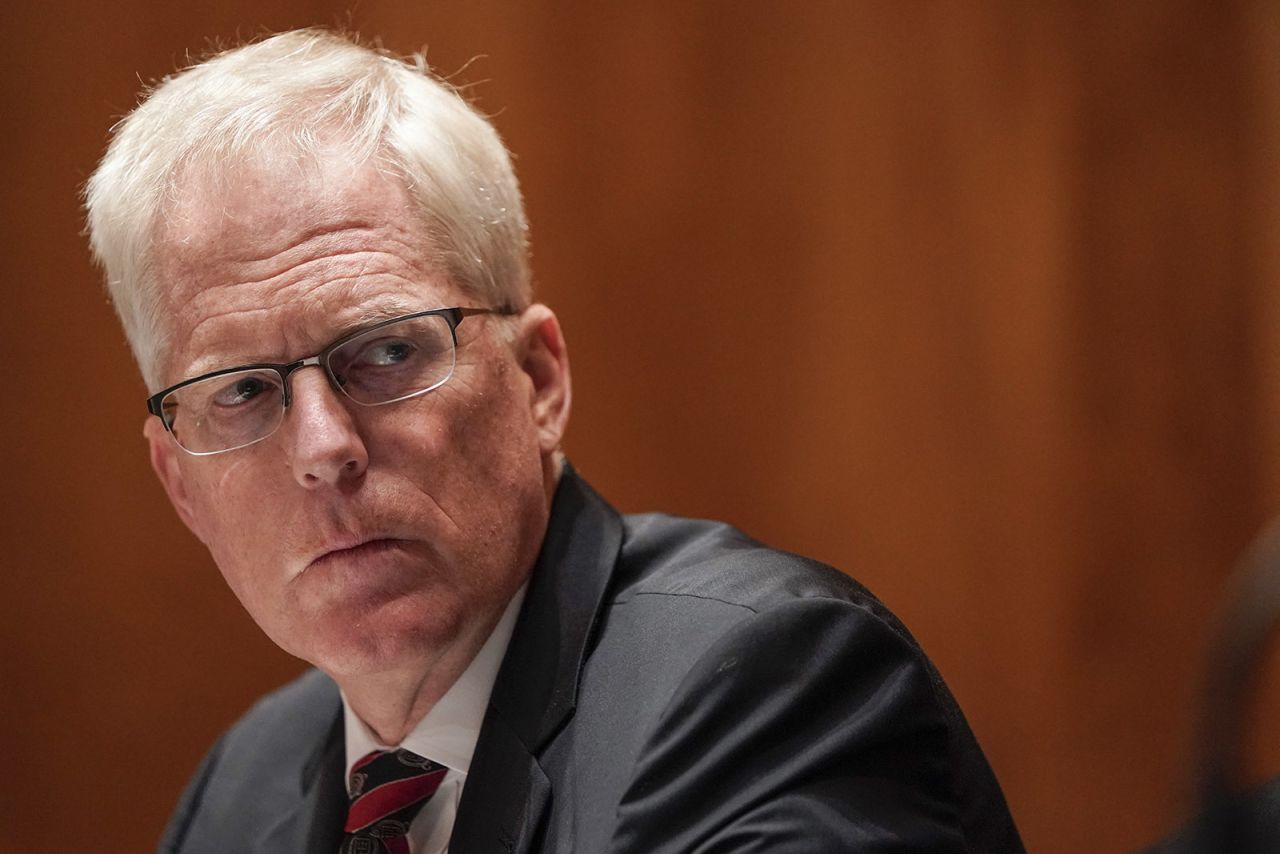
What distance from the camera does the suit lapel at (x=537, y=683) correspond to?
1.44 metres

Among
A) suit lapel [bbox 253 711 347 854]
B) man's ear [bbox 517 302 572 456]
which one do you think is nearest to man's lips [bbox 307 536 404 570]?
man's ear [bbox 517 302 572 456]

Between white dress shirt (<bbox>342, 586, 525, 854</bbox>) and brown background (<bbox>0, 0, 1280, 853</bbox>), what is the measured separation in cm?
141

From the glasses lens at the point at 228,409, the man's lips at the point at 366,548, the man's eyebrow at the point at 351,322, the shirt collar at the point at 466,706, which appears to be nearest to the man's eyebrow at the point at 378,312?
the man's eyebrow at the point at 351,322

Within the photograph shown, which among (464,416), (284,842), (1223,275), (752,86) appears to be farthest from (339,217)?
(1223,275)

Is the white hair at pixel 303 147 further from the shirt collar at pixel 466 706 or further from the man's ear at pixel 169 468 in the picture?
the shirt collar at pixel 466 706

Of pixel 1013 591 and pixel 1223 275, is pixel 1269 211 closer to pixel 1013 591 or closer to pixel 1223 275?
pixel 1223 275

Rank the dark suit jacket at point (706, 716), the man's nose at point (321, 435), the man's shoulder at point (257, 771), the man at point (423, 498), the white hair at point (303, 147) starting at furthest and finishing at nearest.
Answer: the man's shoulder at point (257, 771) → the white hair at point (303, 147) → the man's nose at point (321, 435) → the man at point (423, 498) → the dark suit jacket at point (706, 716)

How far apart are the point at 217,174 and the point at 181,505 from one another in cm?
48

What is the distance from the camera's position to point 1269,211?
285 centimetres

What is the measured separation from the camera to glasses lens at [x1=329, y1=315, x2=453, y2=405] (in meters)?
1.52

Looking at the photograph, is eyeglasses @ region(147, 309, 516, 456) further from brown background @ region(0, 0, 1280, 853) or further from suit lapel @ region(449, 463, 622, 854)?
brown background @ region(0, 0, 1280, 853)

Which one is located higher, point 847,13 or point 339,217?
point 847,13

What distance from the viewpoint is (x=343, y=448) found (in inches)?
57.5

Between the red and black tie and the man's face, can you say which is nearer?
the man's face
